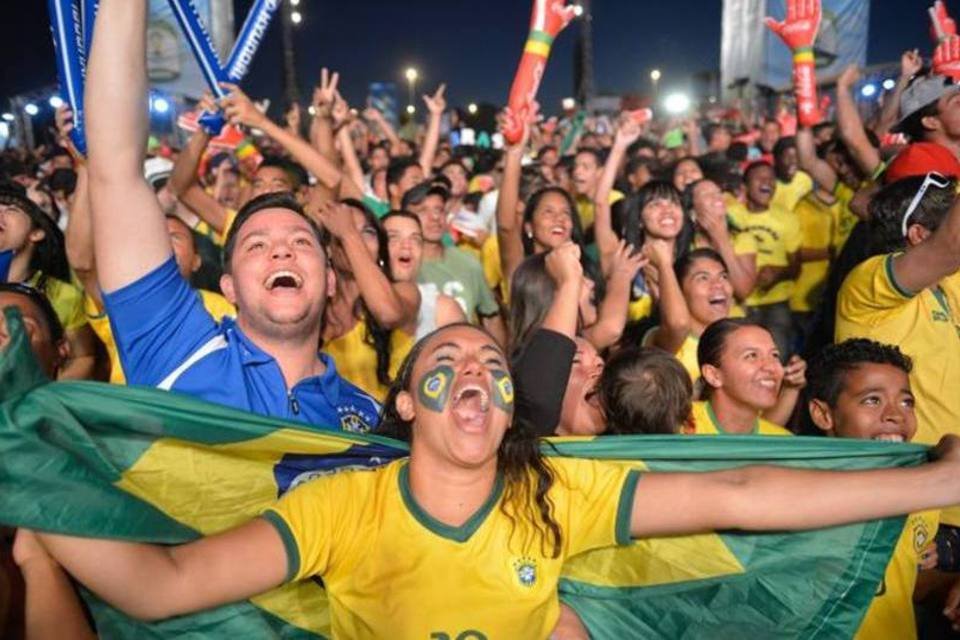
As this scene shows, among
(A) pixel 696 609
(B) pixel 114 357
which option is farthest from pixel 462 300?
(A) pixel 696 609

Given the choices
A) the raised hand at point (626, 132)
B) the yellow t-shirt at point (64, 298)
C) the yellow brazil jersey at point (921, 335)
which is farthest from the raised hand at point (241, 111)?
the yellow brazil jersey at point (921, 335)

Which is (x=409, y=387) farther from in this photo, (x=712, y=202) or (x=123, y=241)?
(x=712, y=202)

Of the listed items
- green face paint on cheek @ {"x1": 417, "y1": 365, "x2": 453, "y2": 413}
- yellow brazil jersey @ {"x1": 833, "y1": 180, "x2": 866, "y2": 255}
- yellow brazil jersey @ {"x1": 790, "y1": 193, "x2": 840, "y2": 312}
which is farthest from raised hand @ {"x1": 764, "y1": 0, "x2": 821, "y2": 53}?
green face paint on cheek @ {"x1": 417, "y1": 365, "x2": 453, "y2": 413}

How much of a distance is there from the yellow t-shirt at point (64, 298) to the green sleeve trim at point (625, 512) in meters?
3.20

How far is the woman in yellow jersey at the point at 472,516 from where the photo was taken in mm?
1906

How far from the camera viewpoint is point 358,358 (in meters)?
3.77

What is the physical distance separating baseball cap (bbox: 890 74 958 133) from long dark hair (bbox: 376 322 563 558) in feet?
11.2

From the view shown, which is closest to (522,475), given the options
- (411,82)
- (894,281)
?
(894,281)

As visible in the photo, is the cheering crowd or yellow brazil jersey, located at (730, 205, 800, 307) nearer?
the cheering crowd

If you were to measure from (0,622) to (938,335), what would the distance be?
3369 millimetres

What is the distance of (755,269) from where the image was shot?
5977 mm

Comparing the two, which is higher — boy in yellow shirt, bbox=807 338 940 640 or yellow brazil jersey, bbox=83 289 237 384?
yellow brazil jersey, bbox=83 289 237 384

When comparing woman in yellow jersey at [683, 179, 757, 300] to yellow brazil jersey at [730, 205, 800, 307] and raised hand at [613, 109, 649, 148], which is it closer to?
yellow brazil jersey at [730, 205, 800, 307]

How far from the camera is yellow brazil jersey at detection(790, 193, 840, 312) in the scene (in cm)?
628
